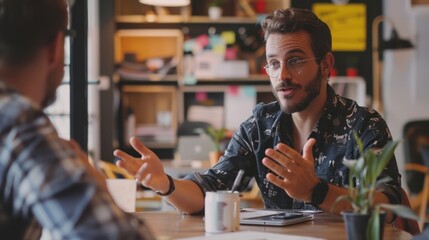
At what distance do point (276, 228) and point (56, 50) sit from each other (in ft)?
3.48

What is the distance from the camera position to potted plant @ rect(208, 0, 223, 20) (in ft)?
26.3

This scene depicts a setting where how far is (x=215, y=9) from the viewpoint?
8.03 meters

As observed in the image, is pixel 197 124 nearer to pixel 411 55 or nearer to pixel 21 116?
pixel 411 55

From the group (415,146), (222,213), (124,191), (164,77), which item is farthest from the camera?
(164,77)

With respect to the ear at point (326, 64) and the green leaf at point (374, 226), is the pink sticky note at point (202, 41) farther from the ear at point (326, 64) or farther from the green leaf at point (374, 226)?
the green leaf at point (374, 226)

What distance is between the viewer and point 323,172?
8.52 ft

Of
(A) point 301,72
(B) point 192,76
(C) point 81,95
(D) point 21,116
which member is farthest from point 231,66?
(D) point 21,116

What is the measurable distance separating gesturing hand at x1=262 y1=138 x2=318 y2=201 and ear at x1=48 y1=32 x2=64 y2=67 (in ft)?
2.92

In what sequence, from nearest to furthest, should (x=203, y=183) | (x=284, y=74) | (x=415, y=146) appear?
1. (x=203, y=183)
2. (x=284, y=74)
3. (x=415, y=146)

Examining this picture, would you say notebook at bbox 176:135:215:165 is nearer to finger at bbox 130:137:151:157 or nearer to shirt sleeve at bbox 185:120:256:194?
shirt sleeve at bbox 185:120:256:194

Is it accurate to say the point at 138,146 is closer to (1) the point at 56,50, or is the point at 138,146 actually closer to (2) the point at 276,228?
(2) the point at 276,228

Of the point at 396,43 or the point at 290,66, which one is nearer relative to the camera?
the point at 290,66

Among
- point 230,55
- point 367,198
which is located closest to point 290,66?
point 367,198

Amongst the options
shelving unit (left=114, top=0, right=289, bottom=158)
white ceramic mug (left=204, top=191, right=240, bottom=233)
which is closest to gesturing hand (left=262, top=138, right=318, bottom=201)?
white ceramic mug (left=204, top=191, right=240, bottom=233)
